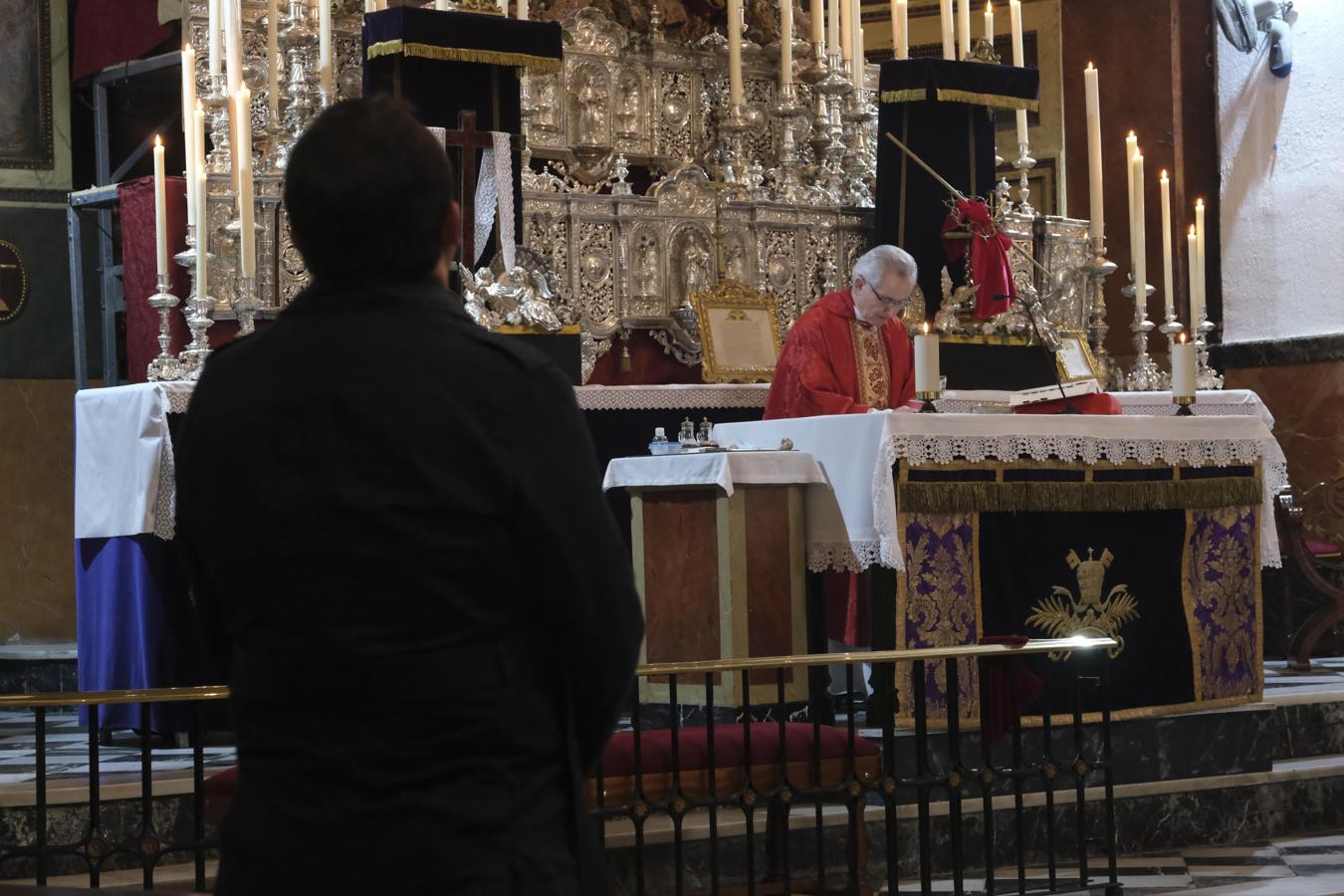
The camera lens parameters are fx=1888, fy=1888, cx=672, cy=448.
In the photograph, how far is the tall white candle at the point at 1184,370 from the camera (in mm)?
7574

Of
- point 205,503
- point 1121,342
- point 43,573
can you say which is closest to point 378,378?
point 205,503

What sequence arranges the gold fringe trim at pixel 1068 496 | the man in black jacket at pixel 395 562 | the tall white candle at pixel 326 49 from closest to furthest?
the man in black jacket at pixel 395 562
the gold fringe trim at pixel 1068 496
the tall white candle at pixel 326 49

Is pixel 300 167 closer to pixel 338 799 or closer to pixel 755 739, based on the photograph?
pixel 338 799

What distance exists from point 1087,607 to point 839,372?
1.70 metres

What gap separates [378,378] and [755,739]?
3.22 m

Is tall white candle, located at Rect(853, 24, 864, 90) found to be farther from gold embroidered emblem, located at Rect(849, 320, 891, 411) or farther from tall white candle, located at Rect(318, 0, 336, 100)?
tall white candle, located at Rect(318, 0, 336, 100)

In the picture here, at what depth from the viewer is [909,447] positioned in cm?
659

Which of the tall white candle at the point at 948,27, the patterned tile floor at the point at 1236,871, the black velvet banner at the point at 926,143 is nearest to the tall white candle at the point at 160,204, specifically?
the black velvet banner at the point at 926,143

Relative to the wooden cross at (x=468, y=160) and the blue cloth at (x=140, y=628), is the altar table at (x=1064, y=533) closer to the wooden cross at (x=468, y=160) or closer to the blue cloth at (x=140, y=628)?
the wooden cross at (x=468, y=160)

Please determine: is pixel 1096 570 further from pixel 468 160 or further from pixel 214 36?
pixel 214 36

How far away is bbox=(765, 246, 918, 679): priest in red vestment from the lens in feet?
25.2

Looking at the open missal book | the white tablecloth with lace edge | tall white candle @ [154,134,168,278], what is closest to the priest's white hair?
the open missal book

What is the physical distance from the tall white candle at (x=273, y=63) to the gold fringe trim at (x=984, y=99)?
3284 millimetres

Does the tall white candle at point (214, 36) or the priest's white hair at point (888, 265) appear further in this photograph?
the tall white candle at point (214, 36)
